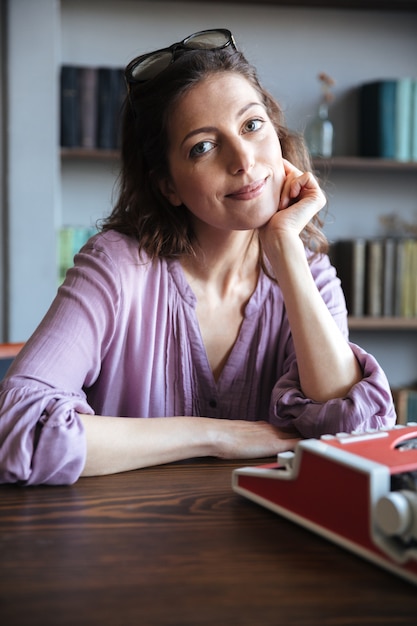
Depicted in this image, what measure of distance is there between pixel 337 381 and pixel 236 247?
18.0 inches

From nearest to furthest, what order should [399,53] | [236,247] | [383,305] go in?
[236,247]
[383,305]
[399,53]

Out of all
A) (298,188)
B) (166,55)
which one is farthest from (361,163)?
(166,55)

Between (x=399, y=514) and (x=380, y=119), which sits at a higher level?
(x=380, y=119)

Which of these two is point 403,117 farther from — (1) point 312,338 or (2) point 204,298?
(1) point 312,338

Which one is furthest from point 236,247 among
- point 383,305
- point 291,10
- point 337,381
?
point 291,10

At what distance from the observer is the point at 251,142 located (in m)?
1.47

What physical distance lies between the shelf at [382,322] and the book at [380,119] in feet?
2.32

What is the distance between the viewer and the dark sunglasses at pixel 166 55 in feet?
4.97

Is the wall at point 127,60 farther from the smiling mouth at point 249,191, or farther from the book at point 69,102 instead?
the smiling mouth at point 249,191

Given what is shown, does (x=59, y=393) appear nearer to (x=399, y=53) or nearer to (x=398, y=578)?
(x=398, y=578)

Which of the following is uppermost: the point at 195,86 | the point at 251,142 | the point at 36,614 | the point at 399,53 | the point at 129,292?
the point at 399,53

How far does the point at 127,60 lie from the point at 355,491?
2.91m

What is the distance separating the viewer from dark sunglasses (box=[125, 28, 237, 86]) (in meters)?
1.51

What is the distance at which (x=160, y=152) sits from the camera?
1617 mm
